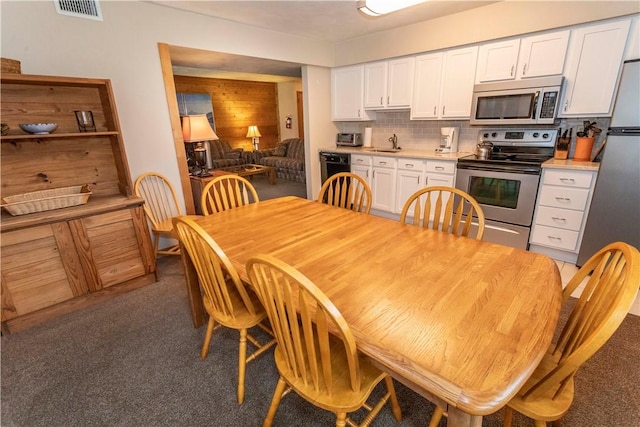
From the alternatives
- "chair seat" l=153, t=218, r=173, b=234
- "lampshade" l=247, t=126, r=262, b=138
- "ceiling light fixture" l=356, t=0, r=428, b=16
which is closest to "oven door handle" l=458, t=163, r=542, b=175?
"ceiling light fixture" l=356, t=0, r=428, b=16

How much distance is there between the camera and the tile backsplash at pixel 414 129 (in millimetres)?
3555

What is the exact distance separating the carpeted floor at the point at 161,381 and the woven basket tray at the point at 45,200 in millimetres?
832

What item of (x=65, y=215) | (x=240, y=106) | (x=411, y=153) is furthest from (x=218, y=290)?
(x=240, y=106)

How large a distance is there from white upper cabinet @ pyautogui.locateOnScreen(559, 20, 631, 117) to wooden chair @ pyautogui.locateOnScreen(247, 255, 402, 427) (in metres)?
3.12

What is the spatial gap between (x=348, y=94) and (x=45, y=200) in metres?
3.70

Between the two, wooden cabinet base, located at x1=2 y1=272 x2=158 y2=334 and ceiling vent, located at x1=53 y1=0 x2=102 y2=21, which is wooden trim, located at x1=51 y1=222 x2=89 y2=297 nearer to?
wooden cabinet base, located at x1=2 y1=272 x2=158 y2=334

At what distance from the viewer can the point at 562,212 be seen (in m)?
2.67

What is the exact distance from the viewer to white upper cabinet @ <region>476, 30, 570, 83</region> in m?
2.72

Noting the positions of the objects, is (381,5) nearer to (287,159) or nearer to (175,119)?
(175,119)

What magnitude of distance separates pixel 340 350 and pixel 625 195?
2.65 metres

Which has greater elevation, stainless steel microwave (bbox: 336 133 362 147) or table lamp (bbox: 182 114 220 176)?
table lamp (bbox: 182 114 220 176)

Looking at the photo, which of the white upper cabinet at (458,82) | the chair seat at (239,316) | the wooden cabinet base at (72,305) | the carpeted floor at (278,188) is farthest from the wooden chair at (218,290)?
the carpeted floor at (278,188)

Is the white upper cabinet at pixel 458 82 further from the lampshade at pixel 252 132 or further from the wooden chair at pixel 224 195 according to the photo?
the lampshade at pixel 252 132

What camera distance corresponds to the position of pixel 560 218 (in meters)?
2.69
